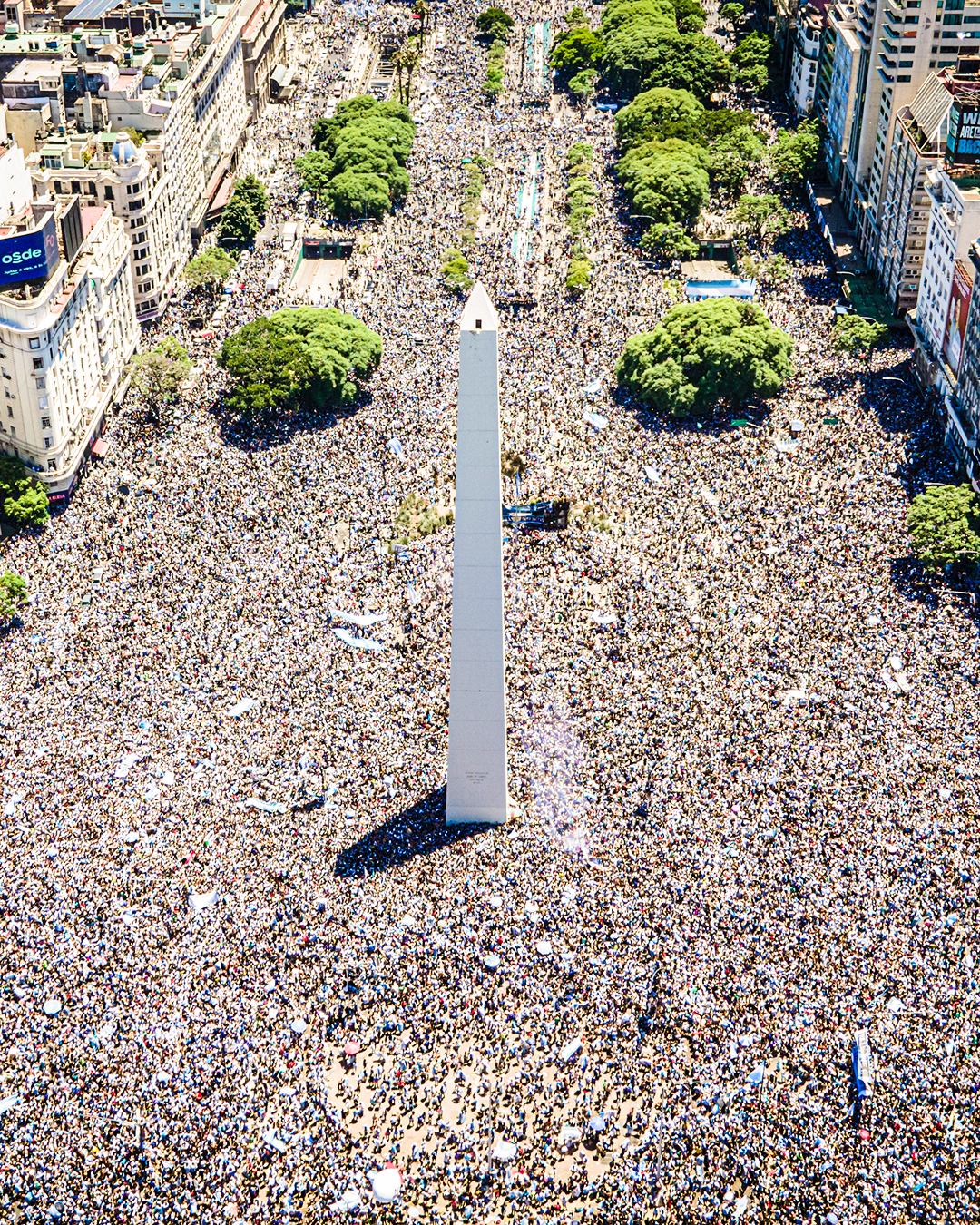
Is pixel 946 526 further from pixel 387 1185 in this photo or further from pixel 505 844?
pixel 387 1185

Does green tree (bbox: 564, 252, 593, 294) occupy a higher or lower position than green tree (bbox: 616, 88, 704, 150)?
lower

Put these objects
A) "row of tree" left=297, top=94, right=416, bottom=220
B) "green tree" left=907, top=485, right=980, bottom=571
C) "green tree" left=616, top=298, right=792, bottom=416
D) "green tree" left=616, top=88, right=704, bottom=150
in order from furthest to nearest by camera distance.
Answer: "green tree" left=616, top=88, right=704, bottom=150, "row of tree" left=297, top=94, right=416, bottom=220, "green tree" left=616, top=298, right=792, bottom=416, "green tree" left=907, top=485, right=980, bottom=571

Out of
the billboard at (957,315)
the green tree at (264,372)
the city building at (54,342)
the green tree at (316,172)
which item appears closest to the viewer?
the city building at (54,342)

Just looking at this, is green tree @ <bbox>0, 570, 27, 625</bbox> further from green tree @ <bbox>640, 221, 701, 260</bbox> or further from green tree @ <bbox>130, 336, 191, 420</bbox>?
green tree @ <bbox>640, 221, 701, 260</bbox>

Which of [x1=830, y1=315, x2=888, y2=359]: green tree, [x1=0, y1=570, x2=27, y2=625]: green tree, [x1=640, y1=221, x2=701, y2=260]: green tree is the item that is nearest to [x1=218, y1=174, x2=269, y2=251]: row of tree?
[x1=640, y1=221, x2=701, y2=260]: green tree

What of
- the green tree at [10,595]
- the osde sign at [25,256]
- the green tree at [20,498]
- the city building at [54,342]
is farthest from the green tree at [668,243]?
the green tree at [10,595]

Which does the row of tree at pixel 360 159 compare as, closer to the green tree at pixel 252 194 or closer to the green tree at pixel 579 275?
the green tree at pixel 252 194

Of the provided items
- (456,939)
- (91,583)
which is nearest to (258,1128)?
(456,939)

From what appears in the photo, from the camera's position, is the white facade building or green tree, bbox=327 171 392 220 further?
green tree, bbox=327 171 392 220
